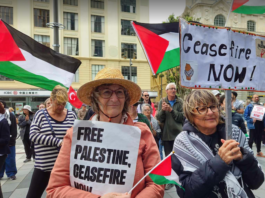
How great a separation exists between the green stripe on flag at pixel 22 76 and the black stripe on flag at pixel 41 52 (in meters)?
0.32

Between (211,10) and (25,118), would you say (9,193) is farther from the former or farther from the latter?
(211,10)

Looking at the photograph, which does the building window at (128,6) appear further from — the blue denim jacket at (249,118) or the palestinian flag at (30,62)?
the palestinian flag at (30,62)

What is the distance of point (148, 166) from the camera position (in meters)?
1.60

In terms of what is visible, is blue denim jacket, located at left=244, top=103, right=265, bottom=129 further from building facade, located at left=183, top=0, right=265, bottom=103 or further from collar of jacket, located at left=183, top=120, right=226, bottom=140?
building facade, located at left=183, top=0, right=265, bottom=103

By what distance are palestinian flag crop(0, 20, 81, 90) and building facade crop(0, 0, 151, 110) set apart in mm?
22746

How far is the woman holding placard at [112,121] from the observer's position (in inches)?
59.5

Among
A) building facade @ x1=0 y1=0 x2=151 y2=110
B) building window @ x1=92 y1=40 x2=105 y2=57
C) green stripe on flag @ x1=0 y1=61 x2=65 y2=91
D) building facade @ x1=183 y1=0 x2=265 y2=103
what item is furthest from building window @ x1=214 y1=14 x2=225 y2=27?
green stripe on flag @ x1=0 y1=61 x2=65 y2=91

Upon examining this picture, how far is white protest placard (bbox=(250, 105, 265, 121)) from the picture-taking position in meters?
6.91

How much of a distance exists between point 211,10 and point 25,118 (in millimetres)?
31699

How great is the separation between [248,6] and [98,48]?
27595mm

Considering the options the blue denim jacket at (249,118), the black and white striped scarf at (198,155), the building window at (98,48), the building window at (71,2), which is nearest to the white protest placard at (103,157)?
the black and white striped scarf at (198,155)

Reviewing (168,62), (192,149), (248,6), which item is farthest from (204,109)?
(168,62)

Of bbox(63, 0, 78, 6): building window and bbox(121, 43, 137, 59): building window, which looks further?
bbox(121, 43, 137, 59): building window

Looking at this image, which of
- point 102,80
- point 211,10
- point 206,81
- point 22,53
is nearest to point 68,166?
point 102,80
